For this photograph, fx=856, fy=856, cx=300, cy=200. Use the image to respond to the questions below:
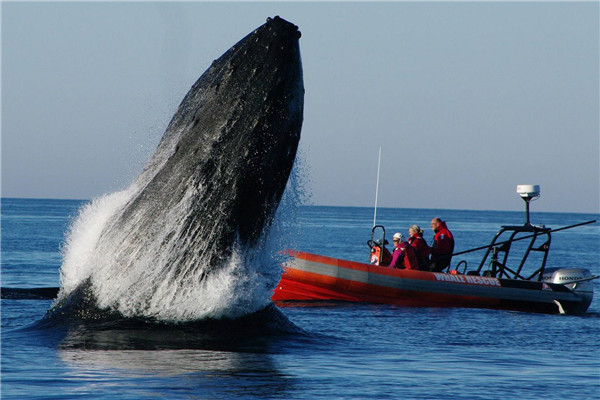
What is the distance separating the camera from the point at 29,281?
17609 millimetres

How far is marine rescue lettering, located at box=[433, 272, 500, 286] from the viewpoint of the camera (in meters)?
16.4

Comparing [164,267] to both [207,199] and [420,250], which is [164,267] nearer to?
[207,199]

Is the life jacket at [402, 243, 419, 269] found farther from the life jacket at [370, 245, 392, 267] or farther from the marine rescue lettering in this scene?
the life jacket at [370, 245, 392, 267]

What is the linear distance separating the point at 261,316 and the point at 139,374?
203cm

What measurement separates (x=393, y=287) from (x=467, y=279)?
4.88ft

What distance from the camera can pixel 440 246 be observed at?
1711cm

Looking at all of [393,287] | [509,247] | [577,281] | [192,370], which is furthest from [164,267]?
[577,281]

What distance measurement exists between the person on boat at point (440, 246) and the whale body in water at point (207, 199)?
9.85 m

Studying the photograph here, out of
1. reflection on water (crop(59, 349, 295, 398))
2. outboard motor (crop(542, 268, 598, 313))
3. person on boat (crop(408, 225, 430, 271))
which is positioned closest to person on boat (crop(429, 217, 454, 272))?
person on boat (crop(408, 225, 430, 271))

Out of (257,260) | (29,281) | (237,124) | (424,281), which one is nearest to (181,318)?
(257,260)

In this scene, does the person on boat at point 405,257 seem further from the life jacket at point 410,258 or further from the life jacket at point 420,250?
the life jacket at point 420,250

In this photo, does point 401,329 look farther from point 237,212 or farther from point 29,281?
point 29,281

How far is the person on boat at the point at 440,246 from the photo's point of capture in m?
16.7

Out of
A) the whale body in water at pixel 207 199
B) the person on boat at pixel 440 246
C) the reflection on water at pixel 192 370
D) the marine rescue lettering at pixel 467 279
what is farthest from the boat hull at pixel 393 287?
the reflection on water at pixel 192 370
